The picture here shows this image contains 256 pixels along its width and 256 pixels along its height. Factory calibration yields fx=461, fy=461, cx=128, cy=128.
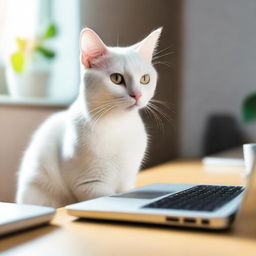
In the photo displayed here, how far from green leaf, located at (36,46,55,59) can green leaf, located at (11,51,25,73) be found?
0.08 m

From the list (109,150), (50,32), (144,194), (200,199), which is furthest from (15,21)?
(200,199)

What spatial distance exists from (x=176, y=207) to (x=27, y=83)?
1145mm

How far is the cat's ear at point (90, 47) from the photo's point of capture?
0.98m

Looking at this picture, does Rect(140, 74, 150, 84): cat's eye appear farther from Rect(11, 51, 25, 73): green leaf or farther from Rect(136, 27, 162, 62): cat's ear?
Rect(11, 51, 25, 73): green leaf

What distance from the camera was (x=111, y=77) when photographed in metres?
0.97

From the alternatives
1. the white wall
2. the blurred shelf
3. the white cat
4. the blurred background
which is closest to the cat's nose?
the white cat

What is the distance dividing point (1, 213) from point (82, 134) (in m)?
0.32

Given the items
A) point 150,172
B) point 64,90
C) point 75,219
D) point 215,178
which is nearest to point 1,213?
point 75,219

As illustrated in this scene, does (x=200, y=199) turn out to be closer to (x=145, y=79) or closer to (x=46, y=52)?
(x=145, y=79)

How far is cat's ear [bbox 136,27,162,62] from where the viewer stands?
107 cm

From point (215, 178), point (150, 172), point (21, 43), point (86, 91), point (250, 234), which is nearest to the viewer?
point (250, 234)

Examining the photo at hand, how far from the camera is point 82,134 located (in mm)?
999

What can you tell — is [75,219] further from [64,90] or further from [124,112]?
[64,90]

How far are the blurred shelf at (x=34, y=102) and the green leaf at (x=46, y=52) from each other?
6.6 inches
